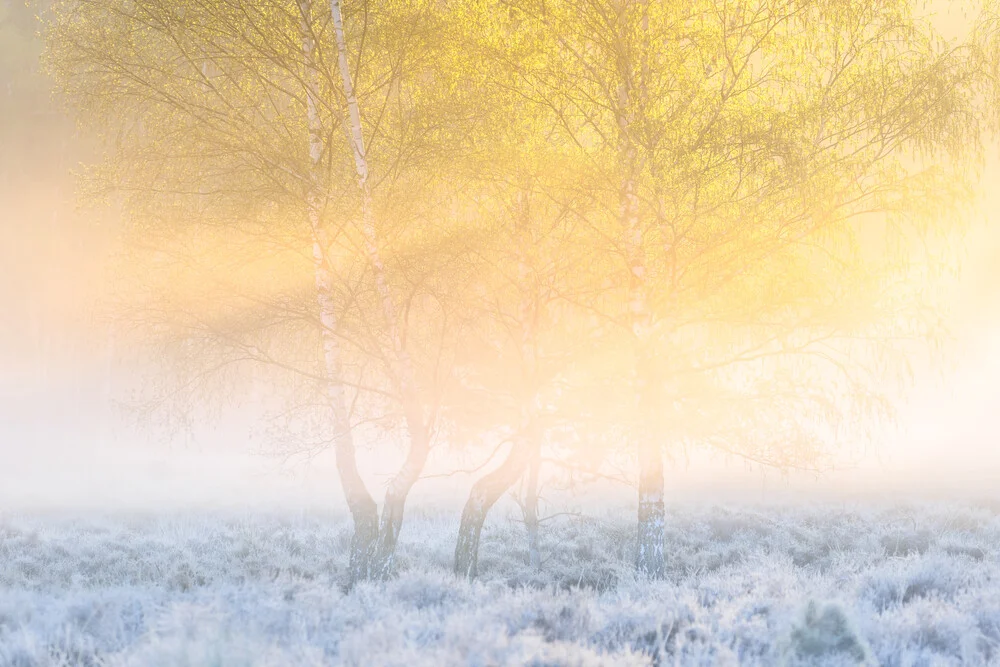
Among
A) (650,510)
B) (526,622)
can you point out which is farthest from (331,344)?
(526,622)

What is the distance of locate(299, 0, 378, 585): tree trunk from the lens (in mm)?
10727

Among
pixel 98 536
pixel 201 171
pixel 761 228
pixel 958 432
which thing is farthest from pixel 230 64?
pixel 958 432

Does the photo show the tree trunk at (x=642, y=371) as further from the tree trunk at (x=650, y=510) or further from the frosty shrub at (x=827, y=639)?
the frosty shrub at (x=827, y=639)

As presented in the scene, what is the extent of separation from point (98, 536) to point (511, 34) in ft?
39.1

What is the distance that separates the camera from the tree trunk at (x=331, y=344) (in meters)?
10.7

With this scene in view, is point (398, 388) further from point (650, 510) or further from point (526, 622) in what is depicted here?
point (526, 622)

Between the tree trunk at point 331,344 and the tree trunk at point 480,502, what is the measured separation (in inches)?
48.0

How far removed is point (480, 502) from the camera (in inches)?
448

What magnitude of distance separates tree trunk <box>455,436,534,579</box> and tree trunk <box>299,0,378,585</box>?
122cm

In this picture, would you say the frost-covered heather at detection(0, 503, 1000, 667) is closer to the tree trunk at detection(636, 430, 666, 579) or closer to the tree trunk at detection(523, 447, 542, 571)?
the tree trunk at detection(636, 430, 666, 579)

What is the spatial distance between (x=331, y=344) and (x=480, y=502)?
300 cm

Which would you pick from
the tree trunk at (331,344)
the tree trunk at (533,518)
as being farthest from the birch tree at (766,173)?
A: the tree trunk at (331,344)

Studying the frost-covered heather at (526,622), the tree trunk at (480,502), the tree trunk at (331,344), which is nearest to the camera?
the frost-covered heather at (526,622)

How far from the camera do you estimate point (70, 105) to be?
35.7 ft
